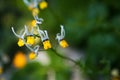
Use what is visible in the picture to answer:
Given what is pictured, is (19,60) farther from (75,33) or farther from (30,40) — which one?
(30,40)

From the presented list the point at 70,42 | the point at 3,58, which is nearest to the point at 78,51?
the point at 70,42

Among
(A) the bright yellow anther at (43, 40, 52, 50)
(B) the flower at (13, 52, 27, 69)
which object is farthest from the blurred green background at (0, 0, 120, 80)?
(A) the bright yellow anther at (43, 40, 52, 50)

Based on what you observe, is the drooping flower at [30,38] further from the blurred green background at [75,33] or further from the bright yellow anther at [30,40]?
the blurred green background at [75,33]

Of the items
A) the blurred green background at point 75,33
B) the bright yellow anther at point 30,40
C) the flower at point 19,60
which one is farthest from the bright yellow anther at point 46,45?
the flower at point 19,60

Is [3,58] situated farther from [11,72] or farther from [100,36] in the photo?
[100,36]

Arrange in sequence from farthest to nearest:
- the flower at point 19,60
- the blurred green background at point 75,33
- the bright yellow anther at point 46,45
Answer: the flower at point 19,60 < the blurred green background at point 75,33 < the bright yellow anther at point 46,45
